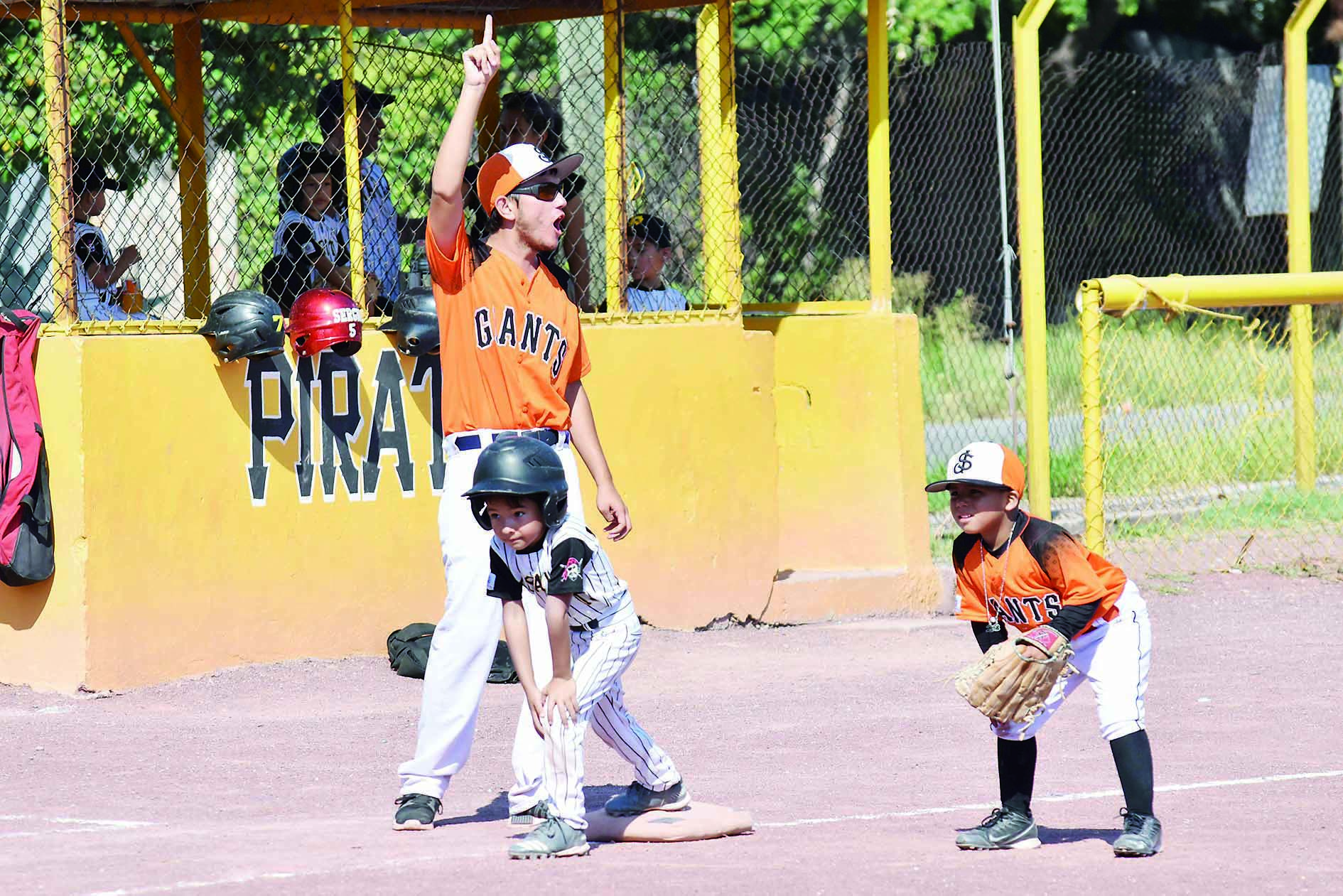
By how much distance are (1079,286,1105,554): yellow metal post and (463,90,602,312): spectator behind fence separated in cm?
250

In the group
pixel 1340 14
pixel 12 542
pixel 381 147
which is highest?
pixel 1340 14

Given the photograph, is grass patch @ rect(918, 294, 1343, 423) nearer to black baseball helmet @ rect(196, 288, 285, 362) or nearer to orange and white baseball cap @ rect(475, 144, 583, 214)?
black baseball helmet @ rect(196, 288, 285, 362)

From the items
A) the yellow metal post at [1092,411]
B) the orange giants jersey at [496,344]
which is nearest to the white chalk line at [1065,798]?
the orange giants jersey at [496,344]

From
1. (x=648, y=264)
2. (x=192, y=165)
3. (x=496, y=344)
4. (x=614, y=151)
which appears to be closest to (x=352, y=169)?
(x=614, y=151)

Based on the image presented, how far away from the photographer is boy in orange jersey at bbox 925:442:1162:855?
17.5ft

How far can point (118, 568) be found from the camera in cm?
788

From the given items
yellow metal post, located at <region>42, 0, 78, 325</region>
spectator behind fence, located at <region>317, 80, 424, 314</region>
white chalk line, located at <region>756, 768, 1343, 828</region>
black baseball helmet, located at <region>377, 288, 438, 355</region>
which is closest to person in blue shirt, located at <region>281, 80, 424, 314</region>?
spectator behind fence, located at <region>317, 80, 424, 314</region>

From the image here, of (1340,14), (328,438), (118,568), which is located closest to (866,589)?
(328,438)

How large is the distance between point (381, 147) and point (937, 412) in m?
5.99

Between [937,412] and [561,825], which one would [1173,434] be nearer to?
[937,412]

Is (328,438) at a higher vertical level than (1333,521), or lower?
higher

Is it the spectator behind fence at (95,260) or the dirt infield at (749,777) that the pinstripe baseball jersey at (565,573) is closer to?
the dirt infield at (749,777)

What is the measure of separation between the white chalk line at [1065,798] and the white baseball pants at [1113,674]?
56cm

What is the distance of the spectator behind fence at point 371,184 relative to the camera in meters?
8.98
